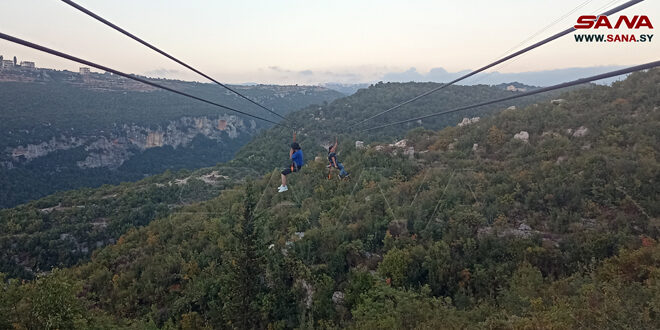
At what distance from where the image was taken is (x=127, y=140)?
11144 centimetres

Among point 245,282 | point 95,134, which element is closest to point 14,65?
point 95,134

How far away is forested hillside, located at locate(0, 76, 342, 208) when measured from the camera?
82.3 m

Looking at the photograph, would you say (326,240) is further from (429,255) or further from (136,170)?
(136,170)

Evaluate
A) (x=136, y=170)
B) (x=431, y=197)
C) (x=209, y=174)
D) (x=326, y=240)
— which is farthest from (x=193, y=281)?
(x=136, y=170)

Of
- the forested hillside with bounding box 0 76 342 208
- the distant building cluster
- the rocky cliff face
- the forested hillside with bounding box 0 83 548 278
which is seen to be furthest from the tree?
the distant building cluster

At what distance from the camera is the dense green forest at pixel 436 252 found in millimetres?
10250

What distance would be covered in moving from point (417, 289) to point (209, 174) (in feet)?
175

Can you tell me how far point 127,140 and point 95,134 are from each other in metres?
10.7

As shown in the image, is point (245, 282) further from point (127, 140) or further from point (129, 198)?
point (127, 140)

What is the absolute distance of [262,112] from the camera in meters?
170

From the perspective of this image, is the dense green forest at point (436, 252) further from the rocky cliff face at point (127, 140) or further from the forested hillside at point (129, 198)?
the rocky cliff face at point (127, 140)

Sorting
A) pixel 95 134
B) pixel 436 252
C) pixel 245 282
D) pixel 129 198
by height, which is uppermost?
pixel 95 134

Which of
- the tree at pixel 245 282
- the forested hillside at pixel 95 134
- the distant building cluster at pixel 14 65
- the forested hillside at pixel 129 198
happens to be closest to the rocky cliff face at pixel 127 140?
the forested hillside at pixel 95 134

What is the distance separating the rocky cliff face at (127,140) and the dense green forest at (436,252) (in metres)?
83.5
